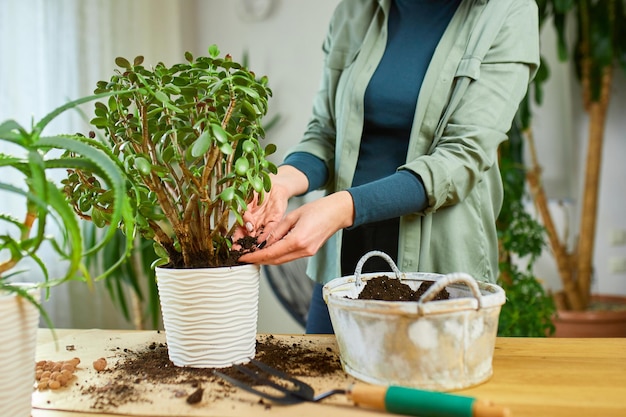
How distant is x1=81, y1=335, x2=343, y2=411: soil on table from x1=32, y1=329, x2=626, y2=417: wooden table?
32 millimetres

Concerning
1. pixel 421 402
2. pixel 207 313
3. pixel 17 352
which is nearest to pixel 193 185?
pixel 207 313

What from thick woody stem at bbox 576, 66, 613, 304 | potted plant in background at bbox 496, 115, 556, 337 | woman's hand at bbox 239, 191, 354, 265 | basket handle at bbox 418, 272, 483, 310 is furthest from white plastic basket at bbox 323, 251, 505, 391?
thick woody stem at bbox 576, 66, 613, 304

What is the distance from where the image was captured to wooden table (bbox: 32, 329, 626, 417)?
0.62 metres

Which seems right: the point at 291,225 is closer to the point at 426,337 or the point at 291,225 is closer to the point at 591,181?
the point at 426,337

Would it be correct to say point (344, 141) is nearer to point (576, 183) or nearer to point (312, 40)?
point (312, 40)

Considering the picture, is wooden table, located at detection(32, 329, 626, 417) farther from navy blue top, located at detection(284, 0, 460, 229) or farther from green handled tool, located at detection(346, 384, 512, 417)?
navy blue top, located at detection(284, 0, 460, 229)

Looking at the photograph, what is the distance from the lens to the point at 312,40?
3.14m

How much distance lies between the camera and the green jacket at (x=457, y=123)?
1.03 meters

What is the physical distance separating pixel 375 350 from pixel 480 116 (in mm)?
541

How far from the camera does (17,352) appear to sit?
1.98ft

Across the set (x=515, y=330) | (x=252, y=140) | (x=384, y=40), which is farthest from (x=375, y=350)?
(x=515, y=330)

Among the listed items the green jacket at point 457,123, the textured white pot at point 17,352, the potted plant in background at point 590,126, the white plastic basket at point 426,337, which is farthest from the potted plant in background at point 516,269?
the textured white pot at point 17,352

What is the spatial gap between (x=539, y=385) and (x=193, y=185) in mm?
501

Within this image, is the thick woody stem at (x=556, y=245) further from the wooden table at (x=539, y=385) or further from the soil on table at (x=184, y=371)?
the soil on table at (x=184, y=371)
